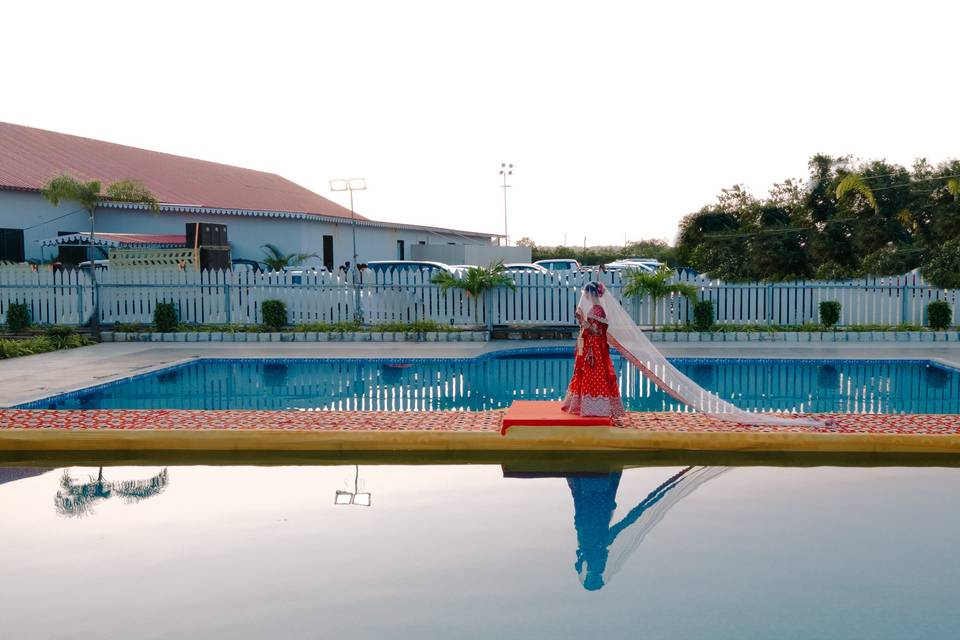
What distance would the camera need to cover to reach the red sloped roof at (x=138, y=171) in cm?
2909

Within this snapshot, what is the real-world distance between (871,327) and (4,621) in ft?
54.3

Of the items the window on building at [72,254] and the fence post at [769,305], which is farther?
the window on building at [72,254]

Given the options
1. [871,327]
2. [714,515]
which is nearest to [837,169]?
[871,327]

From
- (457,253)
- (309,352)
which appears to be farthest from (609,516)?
(457,253)

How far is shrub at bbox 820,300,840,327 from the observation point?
1755 cm

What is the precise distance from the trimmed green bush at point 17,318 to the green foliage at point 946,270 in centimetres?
1861

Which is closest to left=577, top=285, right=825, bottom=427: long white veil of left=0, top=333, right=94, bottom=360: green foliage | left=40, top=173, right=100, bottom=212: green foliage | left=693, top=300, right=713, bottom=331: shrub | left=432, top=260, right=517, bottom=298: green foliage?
left=693, top=300, right=713, bottom=331: shrub

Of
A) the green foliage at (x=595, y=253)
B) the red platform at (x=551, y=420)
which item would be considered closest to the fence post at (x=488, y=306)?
the red platform at (x=551, y=420)

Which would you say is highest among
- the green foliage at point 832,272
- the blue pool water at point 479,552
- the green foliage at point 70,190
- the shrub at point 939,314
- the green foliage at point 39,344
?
the green foliage at point 70,190

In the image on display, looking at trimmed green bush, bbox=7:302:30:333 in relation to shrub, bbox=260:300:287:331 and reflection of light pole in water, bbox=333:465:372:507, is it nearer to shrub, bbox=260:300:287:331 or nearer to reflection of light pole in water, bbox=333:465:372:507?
shrub, bbox=260:300:287:331

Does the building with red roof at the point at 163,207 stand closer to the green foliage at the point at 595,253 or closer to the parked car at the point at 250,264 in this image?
the parked car at the point at 250,264

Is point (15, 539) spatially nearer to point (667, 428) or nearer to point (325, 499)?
point (325, 499)

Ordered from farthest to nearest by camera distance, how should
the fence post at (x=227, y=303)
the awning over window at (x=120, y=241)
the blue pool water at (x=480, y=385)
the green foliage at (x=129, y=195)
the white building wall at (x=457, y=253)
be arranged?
the white building wall at (x=457, y=253)
the green foliage at (x=129, y=195)
the awning over window at (x=120, y=241)
the fence post at (x=227, y=303)
the blue pool water at (x=480, y=385)

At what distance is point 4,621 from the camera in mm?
4973
